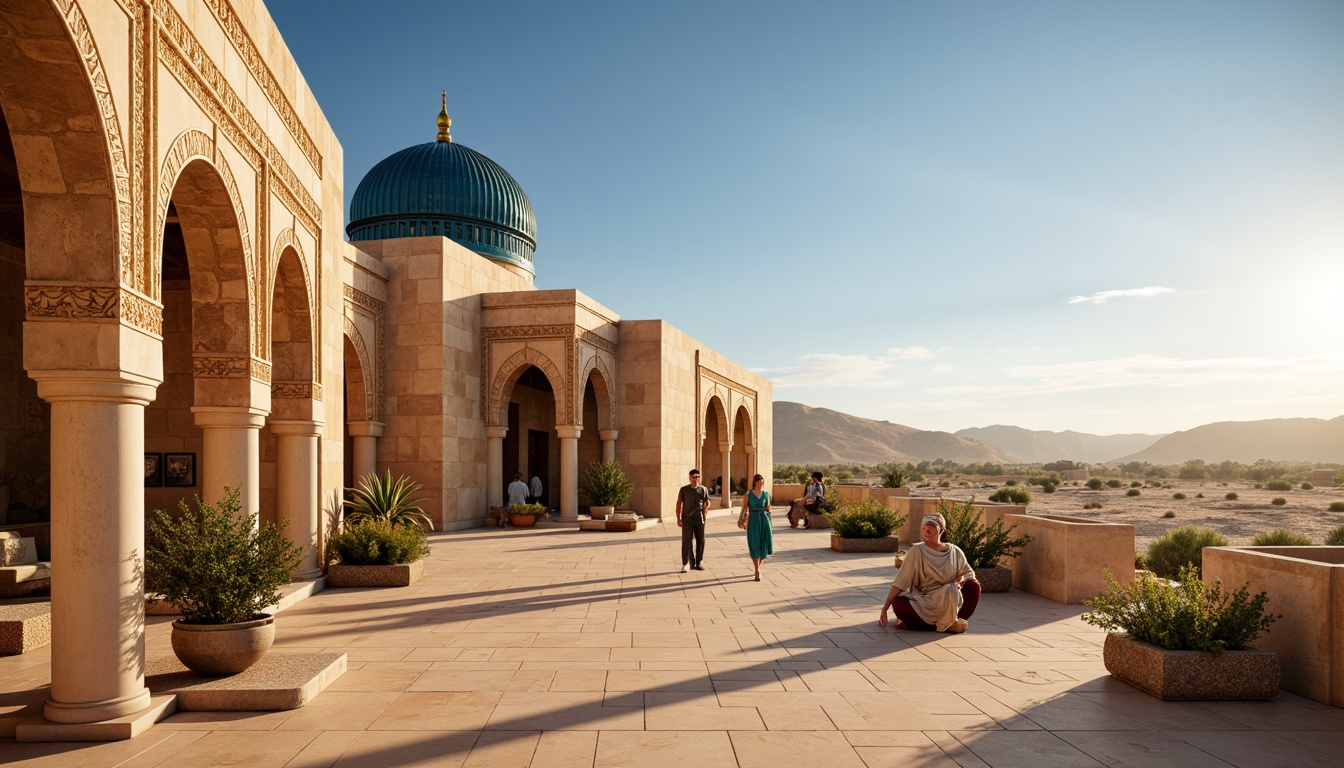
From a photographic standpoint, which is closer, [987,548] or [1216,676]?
[1216,676]

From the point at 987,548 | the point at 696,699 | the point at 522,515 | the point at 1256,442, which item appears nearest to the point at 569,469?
the point at 522,515

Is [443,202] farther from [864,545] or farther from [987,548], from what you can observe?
[987,548]

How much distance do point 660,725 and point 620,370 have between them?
1724 centimetres

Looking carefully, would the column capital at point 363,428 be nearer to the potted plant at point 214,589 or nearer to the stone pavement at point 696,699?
the stone pavement at point 696,699

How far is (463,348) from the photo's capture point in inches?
752

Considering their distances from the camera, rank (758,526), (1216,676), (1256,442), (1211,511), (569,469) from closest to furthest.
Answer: (1216,676) < (758,526) < (569,469) < (1211,511) < (1256,442)

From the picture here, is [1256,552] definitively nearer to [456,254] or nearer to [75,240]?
[75,240]

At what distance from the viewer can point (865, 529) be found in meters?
15.0

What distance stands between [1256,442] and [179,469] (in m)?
180

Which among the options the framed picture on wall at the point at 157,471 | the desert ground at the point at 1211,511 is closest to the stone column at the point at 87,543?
the framed picture on wall at the point at 157,471

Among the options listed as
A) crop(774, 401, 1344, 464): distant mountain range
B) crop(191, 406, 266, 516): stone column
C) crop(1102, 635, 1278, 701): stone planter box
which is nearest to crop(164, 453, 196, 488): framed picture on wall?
crop(191, 406, 266, 516): stone column

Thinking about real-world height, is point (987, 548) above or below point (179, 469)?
below

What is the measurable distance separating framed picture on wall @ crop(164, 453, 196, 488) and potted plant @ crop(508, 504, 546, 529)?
274 inches

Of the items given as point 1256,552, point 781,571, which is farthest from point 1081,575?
point 781,571
